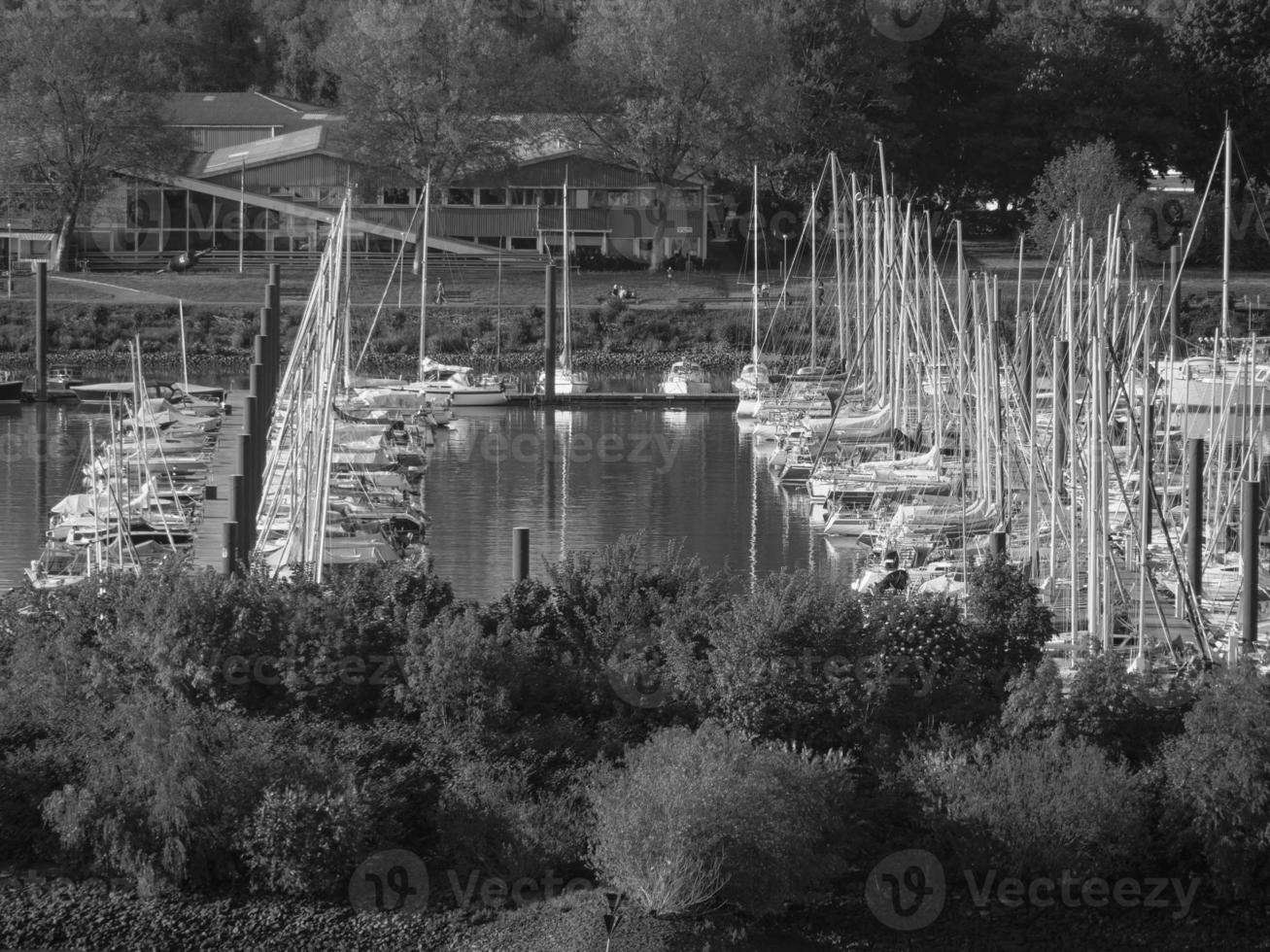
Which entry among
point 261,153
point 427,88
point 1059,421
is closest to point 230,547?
point 1059,421

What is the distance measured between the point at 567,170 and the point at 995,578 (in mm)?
52875

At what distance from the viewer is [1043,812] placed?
60.9 ft

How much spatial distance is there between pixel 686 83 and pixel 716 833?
55.5 metres

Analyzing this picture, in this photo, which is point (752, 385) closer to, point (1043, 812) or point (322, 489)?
point (322, 489)

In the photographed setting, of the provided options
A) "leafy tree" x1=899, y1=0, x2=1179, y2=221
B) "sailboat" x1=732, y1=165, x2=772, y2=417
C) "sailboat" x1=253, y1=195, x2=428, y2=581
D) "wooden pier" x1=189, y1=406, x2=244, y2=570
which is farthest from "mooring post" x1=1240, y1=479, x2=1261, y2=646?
"leafy tree" x1=899, y1=0, x2=1179, y2=221

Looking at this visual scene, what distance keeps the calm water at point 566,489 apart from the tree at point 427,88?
1783cm

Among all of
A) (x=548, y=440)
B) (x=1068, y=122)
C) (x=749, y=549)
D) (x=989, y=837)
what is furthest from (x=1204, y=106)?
(x=989, y=837)

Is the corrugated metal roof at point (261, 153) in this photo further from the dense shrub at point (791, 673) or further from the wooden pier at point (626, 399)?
the dense shrub at point (791, 673)

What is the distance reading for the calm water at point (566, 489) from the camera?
110ft

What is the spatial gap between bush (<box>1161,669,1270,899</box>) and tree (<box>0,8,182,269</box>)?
57.0 metres

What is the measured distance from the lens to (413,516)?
33469 mm

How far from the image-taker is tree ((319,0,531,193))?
69812 mm

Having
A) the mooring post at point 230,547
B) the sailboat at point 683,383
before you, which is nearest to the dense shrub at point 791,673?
the mooring post at point 230,547

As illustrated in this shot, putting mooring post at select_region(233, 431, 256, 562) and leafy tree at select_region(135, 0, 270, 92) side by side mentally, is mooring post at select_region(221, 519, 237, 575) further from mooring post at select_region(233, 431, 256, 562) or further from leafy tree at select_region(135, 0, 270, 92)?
leafy tree at select_region(135, 0, 270, 92)
